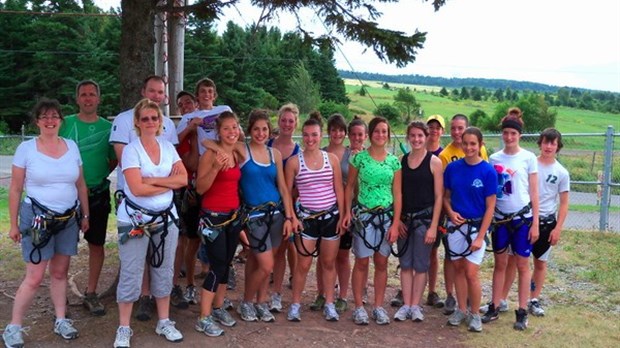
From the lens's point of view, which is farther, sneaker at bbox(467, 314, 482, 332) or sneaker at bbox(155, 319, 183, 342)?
sneaker at bbox(467, 314, 482, 332)

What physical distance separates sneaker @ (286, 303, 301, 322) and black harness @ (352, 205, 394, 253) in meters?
0.87

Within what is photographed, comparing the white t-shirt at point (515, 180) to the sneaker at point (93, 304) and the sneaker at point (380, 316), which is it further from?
the sneaker at point (93, 304)

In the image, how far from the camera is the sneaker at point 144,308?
209 inches

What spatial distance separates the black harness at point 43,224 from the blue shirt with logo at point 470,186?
3.21m

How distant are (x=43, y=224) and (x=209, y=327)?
154 centimetres

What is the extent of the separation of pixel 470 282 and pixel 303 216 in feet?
5.27

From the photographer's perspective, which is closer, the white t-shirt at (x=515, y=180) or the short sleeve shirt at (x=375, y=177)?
the short sleeve shirt at (x=375, y=177)

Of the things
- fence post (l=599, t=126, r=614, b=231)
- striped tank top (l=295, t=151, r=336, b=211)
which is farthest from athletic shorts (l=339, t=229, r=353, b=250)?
fence post (l=599, t=126, r=614, b=231)

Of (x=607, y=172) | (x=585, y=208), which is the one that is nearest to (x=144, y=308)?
(x=607, y=172)

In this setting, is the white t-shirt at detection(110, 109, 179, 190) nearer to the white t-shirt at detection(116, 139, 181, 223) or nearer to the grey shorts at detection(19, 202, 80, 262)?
the white t-shirt at detection(116, 139, 181, 223)

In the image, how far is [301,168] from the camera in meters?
5.34

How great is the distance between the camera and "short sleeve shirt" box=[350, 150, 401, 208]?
5.39m

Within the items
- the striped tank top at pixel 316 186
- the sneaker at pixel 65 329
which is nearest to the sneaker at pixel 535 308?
the striped tank top at pixel 316 186

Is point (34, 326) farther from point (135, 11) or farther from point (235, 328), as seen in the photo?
point (135, 11)
